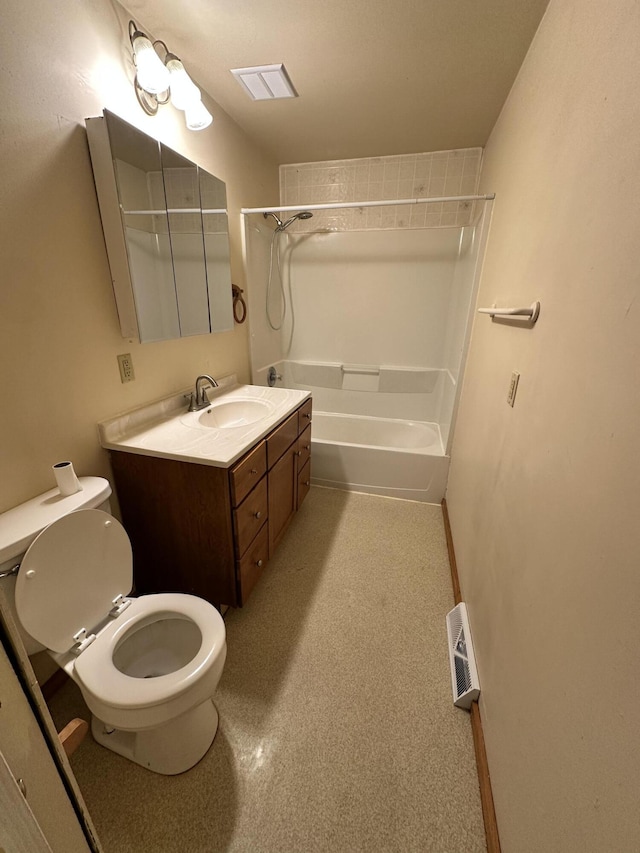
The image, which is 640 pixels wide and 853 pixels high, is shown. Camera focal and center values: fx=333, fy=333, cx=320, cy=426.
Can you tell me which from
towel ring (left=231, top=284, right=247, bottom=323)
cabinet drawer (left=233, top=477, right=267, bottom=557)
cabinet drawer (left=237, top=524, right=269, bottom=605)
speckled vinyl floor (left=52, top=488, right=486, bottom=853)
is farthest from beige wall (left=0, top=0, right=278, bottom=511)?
speckled vinyl floor (left=52, top=488, right=486, bottom=853)

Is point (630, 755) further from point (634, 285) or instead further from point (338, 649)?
point (338, 649)

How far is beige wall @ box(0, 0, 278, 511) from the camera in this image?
946 mm

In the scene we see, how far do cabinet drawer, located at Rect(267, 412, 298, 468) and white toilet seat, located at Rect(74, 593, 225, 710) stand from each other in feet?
2.19

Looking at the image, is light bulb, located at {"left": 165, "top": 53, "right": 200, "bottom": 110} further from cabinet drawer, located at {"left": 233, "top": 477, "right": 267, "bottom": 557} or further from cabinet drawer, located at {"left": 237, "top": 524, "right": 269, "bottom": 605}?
cabinet drawer, located at {"left": 237, "top": 524, "right": 269, "bottom": 605}

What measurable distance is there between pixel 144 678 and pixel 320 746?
1.99 ft

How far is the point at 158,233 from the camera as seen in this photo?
142 cm

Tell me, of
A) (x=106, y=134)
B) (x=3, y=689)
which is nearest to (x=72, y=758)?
(x=3, y=689)

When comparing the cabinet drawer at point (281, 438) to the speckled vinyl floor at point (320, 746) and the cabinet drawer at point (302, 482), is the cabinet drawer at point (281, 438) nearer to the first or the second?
the cabinet drawer at point (302, 482)

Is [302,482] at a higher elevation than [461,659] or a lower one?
higher

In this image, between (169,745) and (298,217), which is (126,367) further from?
(298,217)

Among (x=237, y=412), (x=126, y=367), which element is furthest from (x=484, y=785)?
(x=126, y=367)

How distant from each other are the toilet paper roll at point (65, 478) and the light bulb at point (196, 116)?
1.49 m

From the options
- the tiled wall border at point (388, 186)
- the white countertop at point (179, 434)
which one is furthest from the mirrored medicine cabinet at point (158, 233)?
the tiled wall border at point (388, 186)

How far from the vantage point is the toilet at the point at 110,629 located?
87 centimetres
